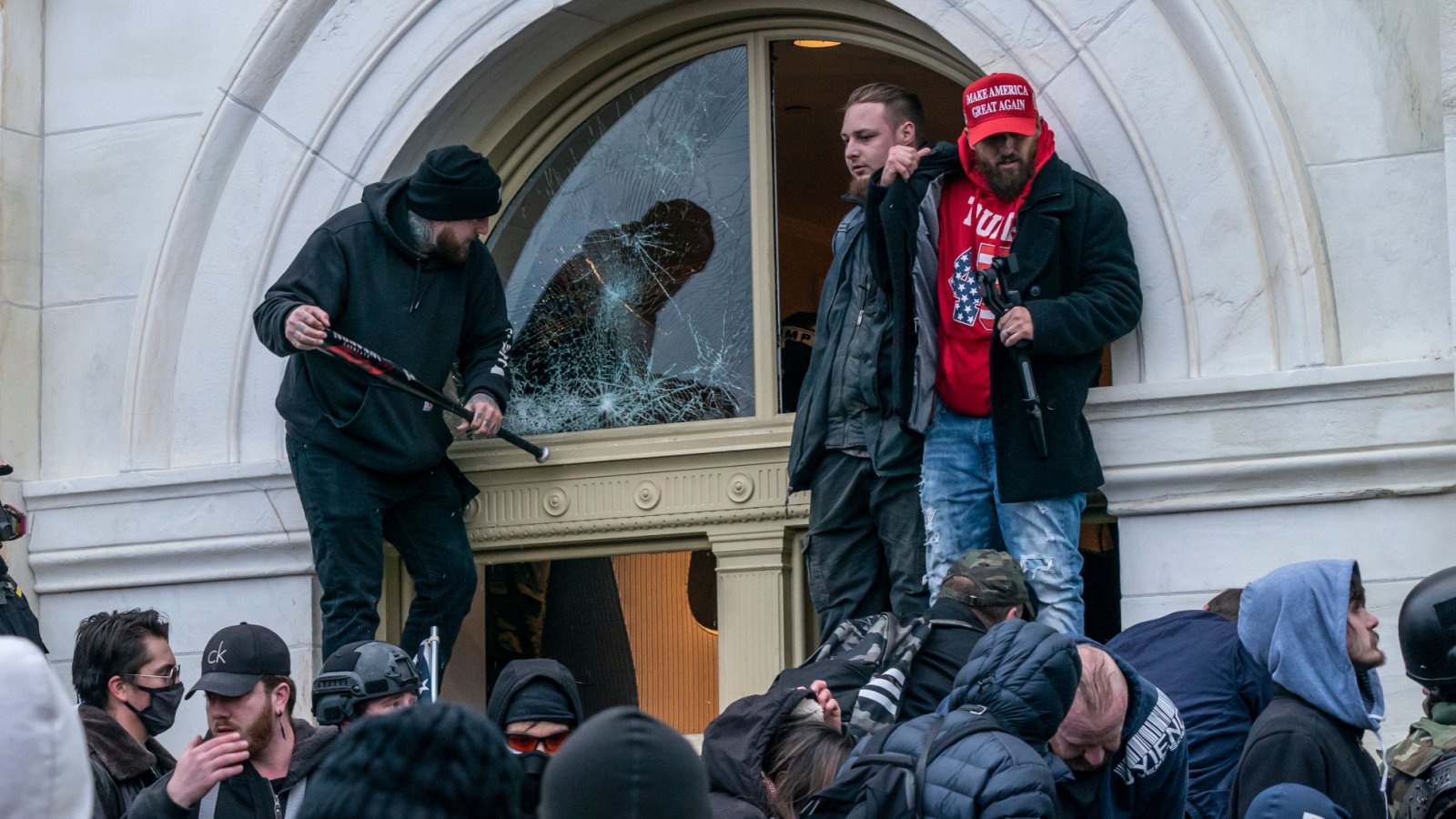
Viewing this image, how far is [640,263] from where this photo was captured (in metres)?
8.41

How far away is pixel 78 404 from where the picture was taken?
28.3 ft

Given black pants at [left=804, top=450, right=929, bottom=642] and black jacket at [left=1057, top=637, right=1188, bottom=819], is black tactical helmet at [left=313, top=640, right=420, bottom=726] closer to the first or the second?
black jacket at [left=1057, top=637, right=1188, bottom=819]

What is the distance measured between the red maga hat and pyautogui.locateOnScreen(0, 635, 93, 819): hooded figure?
4633 mm

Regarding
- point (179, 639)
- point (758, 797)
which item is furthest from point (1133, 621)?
point (179, 639)

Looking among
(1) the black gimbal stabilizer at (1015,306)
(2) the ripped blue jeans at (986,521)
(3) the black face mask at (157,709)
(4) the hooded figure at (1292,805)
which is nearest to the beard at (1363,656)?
(4) the hooded figure at (1292,805)

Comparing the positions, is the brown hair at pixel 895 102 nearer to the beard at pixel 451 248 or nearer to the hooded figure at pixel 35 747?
the beard at pixel 451 248

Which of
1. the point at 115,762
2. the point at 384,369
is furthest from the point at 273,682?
the point at 384,369

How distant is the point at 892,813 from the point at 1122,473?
293 centimetres

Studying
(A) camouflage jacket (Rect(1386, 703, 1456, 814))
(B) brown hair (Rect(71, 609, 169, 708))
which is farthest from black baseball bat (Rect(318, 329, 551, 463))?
(A) camouflage jacket (Rect(1386, 703, 1456, 814))

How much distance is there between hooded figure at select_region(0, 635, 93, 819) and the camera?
2639mm

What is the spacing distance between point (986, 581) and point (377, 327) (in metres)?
2.66

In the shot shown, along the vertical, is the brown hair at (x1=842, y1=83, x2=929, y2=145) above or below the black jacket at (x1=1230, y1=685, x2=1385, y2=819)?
above

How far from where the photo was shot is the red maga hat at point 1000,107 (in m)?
6.83

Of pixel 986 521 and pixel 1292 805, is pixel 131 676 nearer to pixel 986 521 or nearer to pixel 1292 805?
pixel 986 521
